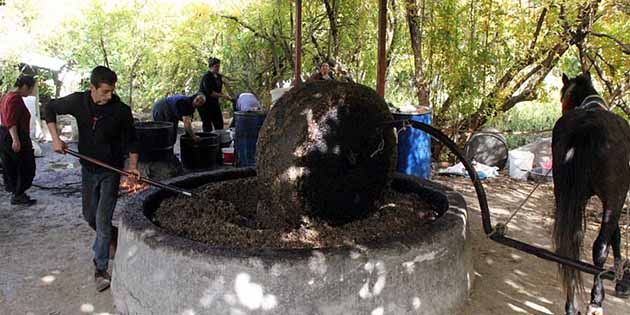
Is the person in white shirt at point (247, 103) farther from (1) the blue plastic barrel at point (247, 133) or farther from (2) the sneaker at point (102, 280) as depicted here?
(2) the sneaker at point (102, 280)

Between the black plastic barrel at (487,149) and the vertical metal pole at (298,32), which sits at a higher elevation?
the vertical metal pole at (298,32)

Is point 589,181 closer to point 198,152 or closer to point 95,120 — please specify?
point 95,120

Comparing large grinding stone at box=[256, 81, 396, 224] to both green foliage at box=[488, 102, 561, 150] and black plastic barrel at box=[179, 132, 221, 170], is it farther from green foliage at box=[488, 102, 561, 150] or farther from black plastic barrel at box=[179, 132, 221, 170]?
green foliage at box=[488, 102, 561, 150]

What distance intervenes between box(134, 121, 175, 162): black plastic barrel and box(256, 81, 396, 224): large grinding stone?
332cm

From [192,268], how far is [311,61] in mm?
8618

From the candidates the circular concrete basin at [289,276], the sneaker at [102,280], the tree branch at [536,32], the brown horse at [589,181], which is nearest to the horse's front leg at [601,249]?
the brown horse at [589,181]

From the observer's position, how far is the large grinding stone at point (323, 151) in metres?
3.13

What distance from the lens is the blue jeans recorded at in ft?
11.6

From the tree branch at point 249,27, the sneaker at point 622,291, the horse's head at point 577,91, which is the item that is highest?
the tree branch at point 249,27

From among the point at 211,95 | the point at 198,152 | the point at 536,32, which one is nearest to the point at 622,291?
the point at 536,32

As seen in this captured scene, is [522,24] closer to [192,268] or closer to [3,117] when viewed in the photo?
[192,268]

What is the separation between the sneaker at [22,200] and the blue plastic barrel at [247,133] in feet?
7.96

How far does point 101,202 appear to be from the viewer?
3.55m

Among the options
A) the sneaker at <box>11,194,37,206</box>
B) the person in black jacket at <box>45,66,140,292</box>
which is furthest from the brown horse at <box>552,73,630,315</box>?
the sneaker at <box>11,194,37,206</box>
